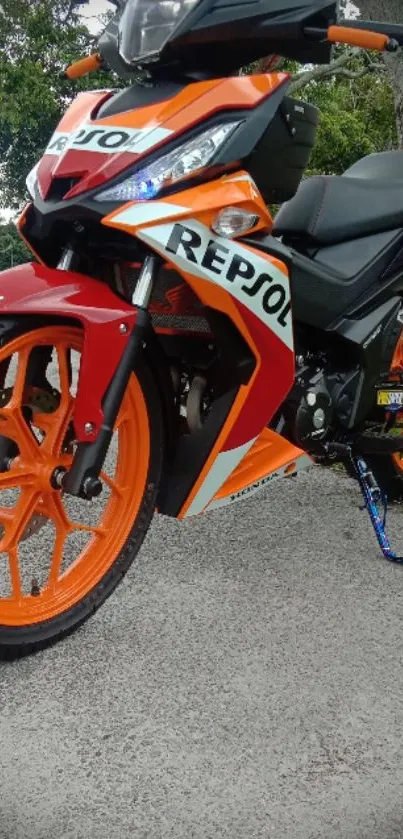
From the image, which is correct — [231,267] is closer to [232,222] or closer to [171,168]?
[232,222]

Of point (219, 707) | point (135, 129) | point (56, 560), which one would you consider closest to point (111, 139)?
point (135, 129)

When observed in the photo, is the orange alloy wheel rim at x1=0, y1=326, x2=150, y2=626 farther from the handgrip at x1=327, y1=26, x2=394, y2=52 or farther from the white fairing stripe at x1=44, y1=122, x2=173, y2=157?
the handgrip at x1=327, y1=26, x2=394, y2=52

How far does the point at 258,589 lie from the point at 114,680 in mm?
721

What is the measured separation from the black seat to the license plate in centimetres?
54

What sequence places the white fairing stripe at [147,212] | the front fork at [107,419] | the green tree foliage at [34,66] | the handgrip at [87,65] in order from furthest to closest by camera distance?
1. the green tree foliage at [34,66]
2. the handgrip at [87,65]
3. the front fork at [107,419]
4. the white fairing stripe at [147,212]

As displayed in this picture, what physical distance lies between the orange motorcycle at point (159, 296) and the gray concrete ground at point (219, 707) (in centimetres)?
23

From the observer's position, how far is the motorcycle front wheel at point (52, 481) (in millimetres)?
2445

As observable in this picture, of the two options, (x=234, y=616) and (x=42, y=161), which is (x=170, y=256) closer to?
(x=42, y=161)

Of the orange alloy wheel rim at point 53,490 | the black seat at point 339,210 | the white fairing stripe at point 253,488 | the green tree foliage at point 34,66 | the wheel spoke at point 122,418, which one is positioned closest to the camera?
the orange alloy wheel rim at point 53,490

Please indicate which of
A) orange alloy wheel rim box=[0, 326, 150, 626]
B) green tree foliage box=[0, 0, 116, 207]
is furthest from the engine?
green tree foliage box=[0, 0, 116, 207]

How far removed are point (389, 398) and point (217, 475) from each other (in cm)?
94

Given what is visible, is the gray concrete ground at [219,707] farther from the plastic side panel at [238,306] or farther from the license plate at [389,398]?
the license plate at [389,398]

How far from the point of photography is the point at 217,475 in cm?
263

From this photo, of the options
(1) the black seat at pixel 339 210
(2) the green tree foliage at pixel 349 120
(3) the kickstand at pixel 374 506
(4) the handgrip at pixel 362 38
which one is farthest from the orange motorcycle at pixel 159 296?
(2) the green tree foliage at pixel 349 120
